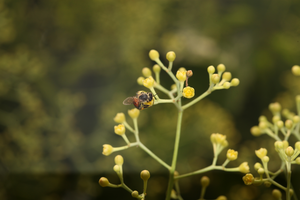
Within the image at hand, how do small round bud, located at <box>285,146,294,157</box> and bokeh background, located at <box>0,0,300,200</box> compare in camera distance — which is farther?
bokeh background, located at <box>0,0,300,200</box>

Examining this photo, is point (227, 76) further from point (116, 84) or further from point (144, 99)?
point (116, 84)

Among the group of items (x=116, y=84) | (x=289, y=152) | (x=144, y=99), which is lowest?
(x=289, y=152)

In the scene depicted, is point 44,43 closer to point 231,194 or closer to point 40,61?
point 40,61

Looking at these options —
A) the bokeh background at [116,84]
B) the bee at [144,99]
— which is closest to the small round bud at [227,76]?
the bee at [144,99]

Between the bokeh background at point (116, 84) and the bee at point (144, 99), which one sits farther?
the bokeh background at point (116, 84)

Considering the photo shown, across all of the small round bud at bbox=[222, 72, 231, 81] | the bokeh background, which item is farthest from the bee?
the bokeh background

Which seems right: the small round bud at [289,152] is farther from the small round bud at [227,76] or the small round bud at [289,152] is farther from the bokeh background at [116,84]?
the bokeh background at [116,84]

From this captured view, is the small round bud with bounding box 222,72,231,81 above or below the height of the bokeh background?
below

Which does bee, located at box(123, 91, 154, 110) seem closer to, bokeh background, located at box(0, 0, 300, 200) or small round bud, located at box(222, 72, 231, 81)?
small round bud, located at box(222, 72, 231, 81)

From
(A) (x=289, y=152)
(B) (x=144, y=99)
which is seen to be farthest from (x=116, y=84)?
(A) (x=289, y=152)
